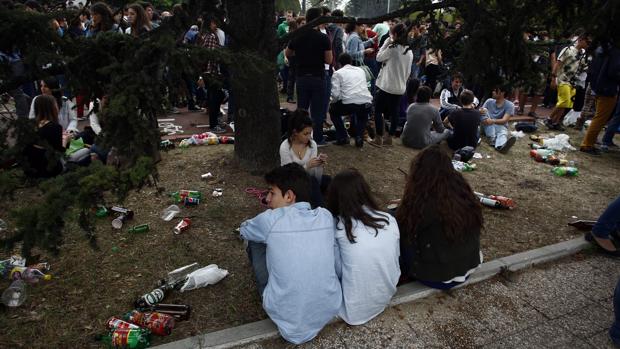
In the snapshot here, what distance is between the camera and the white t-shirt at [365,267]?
9.33 ft

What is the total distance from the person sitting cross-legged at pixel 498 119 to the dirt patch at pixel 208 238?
2.28 ft

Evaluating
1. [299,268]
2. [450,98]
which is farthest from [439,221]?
[450,98]

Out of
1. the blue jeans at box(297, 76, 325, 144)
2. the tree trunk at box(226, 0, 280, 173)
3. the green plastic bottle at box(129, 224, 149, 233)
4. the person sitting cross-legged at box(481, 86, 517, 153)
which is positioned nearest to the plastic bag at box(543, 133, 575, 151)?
the person sitting cross-legged at box(481, 86, 517, 153)

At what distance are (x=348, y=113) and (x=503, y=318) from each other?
14.5 ft

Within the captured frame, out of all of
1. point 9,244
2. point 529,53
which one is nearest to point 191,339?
point 9,244

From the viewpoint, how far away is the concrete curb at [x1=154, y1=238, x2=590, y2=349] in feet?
8.97

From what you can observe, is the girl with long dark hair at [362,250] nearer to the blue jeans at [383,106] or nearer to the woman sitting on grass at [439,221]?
the woman sitting on grass at [439,221]

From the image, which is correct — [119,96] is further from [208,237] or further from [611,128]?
[611,128]

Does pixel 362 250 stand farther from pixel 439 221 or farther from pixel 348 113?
pixel 348 113

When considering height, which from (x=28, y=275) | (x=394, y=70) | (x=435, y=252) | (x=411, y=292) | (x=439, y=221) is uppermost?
(x=394, y=70)

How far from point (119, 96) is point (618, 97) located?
8.27m

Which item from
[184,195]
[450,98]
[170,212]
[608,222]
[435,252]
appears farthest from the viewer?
[450,98]

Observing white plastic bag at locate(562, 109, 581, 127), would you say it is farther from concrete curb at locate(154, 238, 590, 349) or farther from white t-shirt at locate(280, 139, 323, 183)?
white t-shirt at locate(280, 139, 323, 183)

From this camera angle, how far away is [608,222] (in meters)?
3.95
